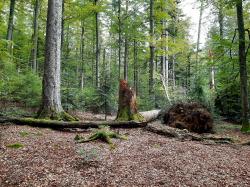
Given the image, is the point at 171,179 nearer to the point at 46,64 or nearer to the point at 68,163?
the point at 68,163

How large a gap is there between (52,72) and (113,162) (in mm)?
5324

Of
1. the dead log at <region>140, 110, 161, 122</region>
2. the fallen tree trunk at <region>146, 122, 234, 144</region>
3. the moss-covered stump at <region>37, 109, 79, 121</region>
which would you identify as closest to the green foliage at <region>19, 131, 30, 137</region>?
the moss-covered stump at <region>37, 109, 79, 121</region>

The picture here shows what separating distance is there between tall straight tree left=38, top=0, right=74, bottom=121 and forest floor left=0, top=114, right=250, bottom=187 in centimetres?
147

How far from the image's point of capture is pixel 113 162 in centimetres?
598

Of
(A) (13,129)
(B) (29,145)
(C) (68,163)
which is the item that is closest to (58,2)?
(A) (13,129)

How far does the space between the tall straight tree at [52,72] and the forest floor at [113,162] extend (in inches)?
57.9

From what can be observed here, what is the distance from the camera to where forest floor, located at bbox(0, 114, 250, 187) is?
16.7ft

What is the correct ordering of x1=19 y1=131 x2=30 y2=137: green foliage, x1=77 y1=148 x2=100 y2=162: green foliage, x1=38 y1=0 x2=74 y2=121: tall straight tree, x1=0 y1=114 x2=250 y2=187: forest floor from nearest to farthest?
x1=0 y1=114 x2=250 y2=187: forest floor, x1=77 y1=148 x2=100 y2=162: green foliage, x1=19 y1=131 x2=30 y2=137: green foliage, x1=38 y1=0 x2=74 y2=121: tall straight tree

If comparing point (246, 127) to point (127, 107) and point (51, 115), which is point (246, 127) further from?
point (51, 115)

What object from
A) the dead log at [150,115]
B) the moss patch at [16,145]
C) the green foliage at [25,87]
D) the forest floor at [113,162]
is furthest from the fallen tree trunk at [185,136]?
the green foliage at [25,87]

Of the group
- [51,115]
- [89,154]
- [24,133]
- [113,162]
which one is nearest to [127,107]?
[51,115]

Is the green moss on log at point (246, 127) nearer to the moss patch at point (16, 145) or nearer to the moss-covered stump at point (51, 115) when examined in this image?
the moss-covered stump at point (51, 115)

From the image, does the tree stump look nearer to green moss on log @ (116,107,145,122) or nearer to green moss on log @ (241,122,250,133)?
green moss on log @ (116,107,145,122)

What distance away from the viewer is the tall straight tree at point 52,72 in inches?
387
